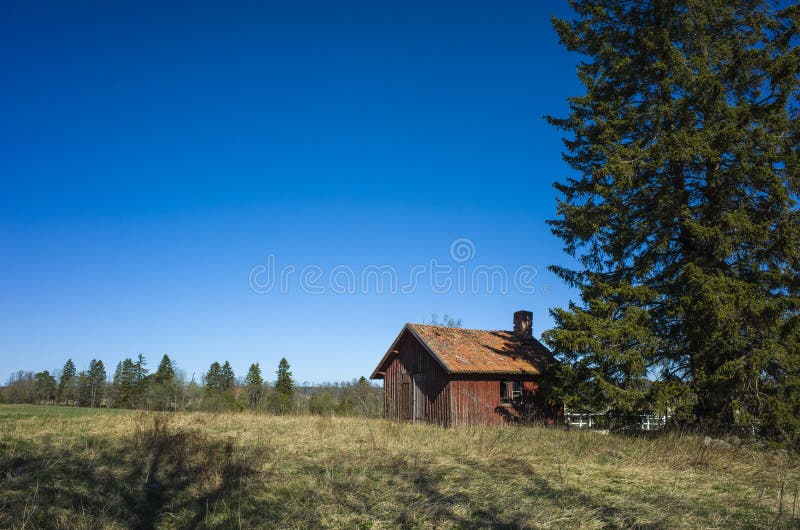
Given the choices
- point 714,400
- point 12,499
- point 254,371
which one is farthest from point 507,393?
point 254,371

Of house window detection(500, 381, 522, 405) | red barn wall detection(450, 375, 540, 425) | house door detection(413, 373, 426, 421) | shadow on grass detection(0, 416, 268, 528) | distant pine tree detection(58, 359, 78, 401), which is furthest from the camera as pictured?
distant pine tree detection(58, 359, 78, 401)

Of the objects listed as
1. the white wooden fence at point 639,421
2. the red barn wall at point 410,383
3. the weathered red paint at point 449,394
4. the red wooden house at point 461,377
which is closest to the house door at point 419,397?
the red wooden house at point 461,377

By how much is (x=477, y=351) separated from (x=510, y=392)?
2.49 metres

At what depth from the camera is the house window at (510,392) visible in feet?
79.7

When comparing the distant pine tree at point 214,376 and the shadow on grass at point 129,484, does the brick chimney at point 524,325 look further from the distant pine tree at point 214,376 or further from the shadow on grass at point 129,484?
the distant pine tree at point 214,376

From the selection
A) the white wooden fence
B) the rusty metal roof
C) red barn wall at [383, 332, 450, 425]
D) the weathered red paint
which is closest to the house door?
the weathered red paint

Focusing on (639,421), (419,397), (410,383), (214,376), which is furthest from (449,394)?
(214,376)

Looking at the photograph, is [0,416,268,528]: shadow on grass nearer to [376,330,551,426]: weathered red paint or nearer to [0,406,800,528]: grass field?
[0,406,800,528]: grass field

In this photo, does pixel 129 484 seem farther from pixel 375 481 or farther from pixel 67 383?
pixel 67 383

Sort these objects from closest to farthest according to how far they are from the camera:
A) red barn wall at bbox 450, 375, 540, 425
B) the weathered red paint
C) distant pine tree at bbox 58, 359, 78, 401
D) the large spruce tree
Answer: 1. the large spruce tree
2. red barn wall at bbox 450, 375, 540, 425
3. the weathered red paint
4. distant pine tree at bbox 58, 359, 78, 401

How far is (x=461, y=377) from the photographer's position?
23281 mm

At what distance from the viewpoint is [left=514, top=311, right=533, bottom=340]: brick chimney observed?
95.6ft

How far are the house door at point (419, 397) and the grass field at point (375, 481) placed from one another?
32.2 feet

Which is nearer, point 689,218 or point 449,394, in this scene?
point 689,218
